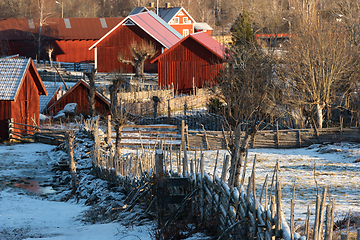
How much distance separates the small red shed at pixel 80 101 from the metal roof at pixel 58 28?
24679 mm

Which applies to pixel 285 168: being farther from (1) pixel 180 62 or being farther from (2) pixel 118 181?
(1) pixel 180 62

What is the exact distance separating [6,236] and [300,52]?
1550 centimetres

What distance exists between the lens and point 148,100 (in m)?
28.9

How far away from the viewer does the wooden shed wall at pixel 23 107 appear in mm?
21688

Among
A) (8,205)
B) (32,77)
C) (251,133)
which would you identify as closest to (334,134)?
(251,133)

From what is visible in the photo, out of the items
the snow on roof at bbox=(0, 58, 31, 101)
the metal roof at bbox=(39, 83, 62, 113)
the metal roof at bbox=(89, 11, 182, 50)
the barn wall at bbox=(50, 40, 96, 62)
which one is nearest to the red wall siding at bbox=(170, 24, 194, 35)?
the metal roof at bbox=(89, 11, 182, 50)

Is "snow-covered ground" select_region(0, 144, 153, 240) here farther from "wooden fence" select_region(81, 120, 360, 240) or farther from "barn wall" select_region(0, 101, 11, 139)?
"barn wall" select_region(0, 101, 11, 139)

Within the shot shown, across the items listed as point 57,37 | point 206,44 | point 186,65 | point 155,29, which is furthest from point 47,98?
point 57,37

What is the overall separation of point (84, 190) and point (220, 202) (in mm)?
7648

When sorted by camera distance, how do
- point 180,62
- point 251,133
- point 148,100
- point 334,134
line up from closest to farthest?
1. point 251,133
2. point 334,134
3. point 148,100
4. point 180,62

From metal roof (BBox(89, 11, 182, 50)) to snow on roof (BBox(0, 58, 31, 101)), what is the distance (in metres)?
20.3

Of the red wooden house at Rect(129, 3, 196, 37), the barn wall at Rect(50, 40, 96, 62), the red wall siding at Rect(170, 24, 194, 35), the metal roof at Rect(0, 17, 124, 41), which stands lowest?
the barn wall at Rect(50, 40, 96, 62)

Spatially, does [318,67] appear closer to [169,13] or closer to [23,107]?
[23,107]

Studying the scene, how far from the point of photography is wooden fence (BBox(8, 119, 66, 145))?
21141 millimetres
